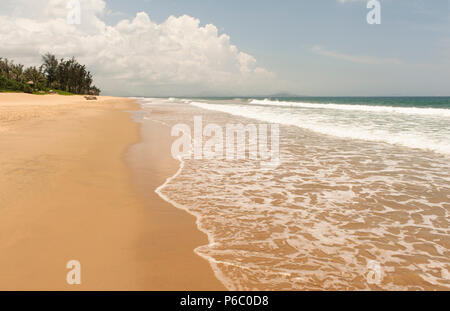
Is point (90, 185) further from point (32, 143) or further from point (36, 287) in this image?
point (32, 143)

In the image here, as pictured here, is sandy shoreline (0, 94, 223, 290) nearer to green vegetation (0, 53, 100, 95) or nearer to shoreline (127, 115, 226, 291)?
shoreline (127, 115, 226, 291)

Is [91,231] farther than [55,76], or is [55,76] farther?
[55,76]

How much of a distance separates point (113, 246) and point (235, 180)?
3.77 meters

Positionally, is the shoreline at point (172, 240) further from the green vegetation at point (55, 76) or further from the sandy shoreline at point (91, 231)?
the green vegetation at point (55, 76)

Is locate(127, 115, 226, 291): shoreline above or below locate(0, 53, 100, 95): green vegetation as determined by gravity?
below

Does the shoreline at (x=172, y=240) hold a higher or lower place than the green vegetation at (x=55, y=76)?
lower

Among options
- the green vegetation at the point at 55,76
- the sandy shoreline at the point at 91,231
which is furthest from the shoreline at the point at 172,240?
the green vegetation at the point at 55,76

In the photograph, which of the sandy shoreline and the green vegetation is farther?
the green vegetation

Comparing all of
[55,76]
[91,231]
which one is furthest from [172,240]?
[55,76]

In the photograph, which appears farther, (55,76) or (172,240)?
(55,76)

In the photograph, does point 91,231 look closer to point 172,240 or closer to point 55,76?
point 172,240

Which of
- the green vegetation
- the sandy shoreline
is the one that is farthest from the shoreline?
the green vegetation

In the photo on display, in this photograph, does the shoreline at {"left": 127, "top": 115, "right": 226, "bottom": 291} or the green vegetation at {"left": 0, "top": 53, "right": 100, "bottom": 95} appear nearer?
the shoreline at {"left": 127, "top": 115, "right": 226, "bottom": 291}
